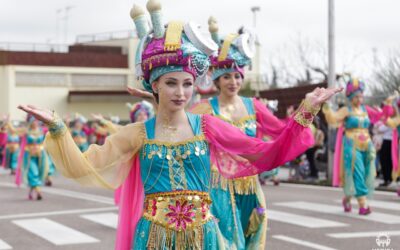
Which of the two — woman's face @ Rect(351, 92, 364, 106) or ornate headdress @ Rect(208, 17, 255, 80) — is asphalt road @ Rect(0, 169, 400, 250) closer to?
woman's face @ Rect(351, 92, 364, 106)

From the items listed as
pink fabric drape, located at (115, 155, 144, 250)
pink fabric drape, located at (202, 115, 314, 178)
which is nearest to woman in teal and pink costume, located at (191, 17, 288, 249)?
pink fabric drape, located at (202, 115, 314, 178)

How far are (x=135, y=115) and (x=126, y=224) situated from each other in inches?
296

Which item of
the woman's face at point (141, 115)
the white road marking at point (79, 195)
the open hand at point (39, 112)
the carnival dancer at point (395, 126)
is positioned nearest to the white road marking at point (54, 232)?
the woman's face at point (141, 115)

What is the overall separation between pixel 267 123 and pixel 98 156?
2.69 meters

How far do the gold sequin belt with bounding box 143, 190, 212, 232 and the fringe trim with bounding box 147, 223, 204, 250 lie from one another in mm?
25

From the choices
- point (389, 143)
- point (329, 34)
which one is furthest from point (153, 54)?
point (329, 34)

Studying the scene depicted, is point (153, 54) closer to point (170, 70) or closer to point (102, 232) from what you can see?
point (170, 70)

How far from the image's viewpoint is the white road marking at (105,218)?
11031 millimetres

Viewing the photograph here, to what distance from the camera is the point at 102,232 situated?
33.0 feet

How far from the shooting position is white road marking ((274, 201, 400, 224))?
1061cm

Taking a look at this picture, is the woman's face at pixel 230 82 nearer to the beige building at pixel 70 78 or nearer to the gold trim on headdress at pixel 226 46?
the gold trim on headdress at pixel 226 46

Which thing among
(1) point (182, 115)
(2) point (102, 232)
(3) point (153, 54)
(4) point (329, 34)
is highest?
(4) point (329, 34)

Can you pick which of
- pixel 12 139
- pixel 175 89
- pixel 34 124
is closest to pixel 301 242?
pixel 175 89

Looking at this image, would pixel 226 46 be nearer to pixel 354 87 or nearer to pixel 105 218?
pixel 354 87
